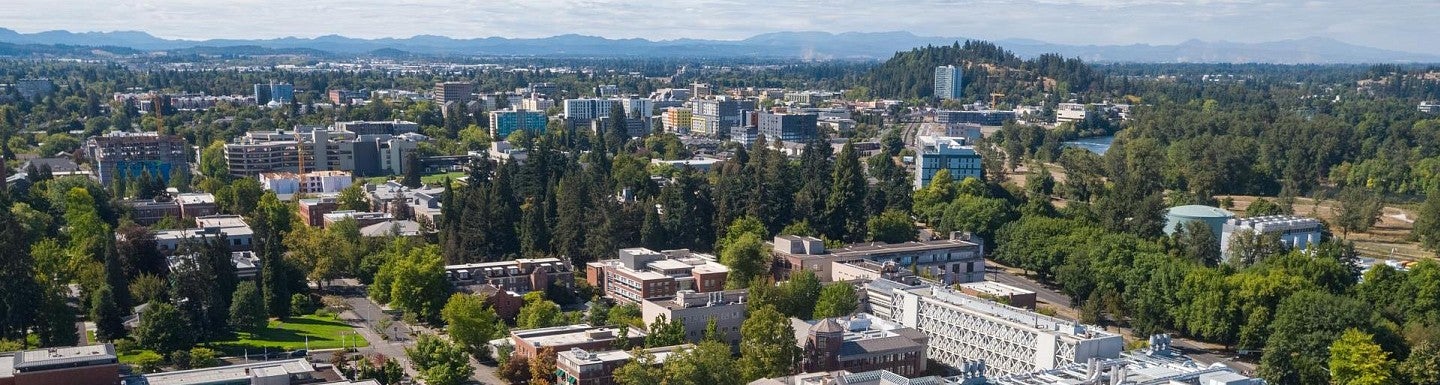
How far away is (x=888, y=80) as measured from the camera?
130 metres

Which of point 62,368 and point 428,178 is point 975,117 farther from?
point 62,368

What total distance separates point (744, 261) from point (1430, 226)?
88.4 ft

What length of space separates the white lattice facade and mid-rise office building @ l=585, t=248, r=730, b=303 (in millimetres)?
5776

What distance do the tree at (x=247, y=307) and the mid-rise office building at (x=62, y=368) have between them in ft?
22.7

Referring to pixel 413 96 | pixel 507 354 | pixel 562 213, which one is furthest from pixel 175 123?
pixel 507 354

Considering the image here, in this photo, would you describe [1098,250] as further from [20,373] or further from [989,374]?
[20,373]

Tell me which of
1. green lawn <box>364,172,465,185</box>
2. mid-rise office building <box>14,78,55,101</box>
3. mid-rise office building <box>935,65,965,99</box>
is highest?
mid-rise office building <box>935,65,965,99</box>

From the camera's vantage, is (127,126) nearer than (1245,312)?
No

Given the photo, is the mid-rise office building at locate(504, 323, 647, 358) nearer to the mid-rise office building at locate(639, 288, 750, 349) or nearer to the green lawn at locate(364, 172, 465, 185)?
the mid-rise office building at locate(639, 288, 750, 349)

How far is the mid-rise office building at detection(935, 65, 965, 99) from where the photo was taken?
12075 centimetres

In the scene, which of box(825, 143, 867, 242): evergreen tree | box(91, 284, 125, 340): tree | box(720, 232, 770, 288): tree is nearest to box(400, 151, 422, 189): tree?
box(825, 143, 867, 242): evergreen tree

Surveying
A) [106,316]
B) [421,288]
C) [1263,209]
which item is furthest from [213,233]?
[1263,209]

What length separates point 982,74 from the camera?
12244cm

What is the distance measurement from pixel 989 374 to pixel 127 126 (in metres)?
72.1
